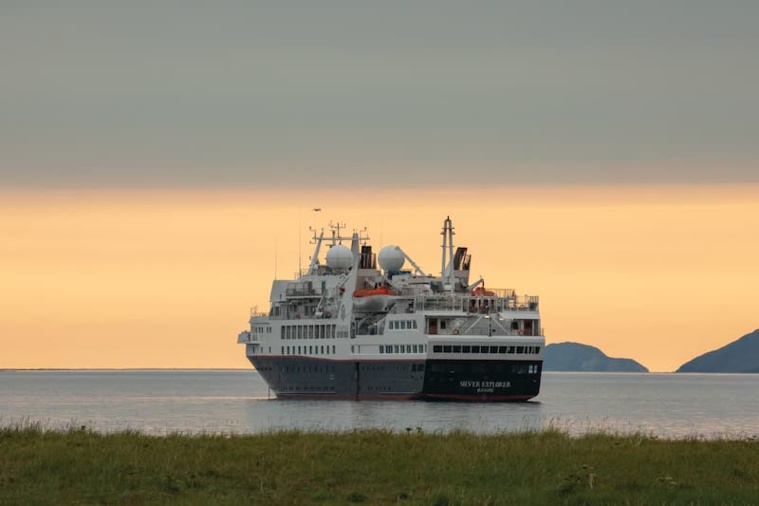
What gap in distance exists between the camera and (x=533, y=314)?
5443 inches

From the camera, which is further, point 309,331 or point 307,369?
point 309,331

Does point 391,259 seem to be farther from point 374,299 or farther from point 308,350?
point 374,299

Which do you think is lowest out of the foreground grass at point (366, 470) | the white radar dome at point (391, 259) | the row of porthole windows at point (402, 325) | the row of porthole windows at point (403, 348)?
the foreground grass at point (366, 470)

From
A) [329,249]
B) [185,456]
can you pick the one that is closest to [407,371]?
[329,249]

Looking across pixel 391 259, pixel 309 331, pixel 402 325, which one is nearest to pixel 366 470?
pixel 402 325

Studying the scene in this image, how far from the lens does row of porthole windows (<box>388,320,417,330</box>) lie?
442ft

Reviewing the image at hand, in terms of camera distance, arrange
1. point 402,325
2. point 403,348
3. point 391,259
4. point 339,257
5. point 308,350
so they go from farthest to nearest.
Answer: point 339,257, point 391,259, point 308,350, point 402,325, point 403,348

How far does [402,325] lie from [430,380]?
638 cm

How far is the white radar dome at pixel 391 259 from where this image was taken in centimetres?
15888

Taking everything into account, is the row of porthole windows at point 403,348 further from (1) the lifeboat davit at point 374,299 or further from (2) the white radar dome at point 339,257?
(2) the white radar dome at point 339,257

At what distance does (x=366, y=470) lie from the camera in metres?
47.9

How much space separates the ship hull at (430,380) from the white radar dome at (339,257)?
13.9m

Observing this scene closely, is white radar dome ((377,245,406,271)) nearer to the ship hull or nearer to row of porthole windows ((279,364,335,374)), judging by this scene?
row of porthole windows ((279,364,335,374))

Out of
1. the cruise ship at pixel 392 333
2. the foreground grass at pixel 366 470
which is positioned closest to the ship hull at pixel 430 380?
the cruise ship at pixel 392 333
